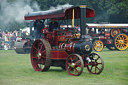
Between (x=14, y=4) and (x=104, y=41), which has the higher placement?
(x=14, y=4)

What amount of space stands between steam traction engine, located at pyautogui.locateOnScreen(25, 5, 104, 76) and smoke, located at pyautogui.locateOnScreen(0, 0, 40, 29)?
758 inches

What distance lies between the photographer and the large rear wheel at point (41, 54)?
462 inches

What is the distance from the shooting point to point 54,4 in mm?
39719

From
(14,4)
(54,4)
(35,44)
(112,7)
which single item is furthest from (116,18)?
(35,44)

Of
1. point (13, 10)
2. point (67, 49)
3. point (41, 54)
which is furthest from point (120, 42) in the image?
point (67, 49)

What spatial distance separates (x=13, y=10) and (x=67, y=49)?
21880mm

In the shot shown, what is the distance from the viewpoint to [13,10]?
32.8 meters

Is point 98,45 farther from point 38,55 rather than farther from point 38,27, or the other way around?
point 38,55

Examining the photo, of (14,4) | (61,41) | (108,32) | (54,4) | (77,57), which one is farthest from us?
(54,4)

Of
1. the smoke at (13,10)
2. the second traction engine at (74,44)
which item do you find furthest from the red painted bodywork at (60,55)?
the smoke at (13,10)

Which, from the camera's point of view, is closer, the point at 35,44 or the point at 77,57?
the point at 77,57

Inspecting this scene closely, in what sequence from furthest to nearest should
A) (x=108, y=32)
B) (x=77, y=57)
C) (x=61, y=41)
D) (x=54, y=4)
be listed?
1. (x=54, y=4)
2. (x=108, y=32)
3. (x=61, y=41)
4. (x=77, y=57)

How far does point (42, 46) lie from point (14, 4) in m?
21.4

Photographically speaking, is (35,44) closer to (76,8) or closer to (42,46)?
(42,46)
